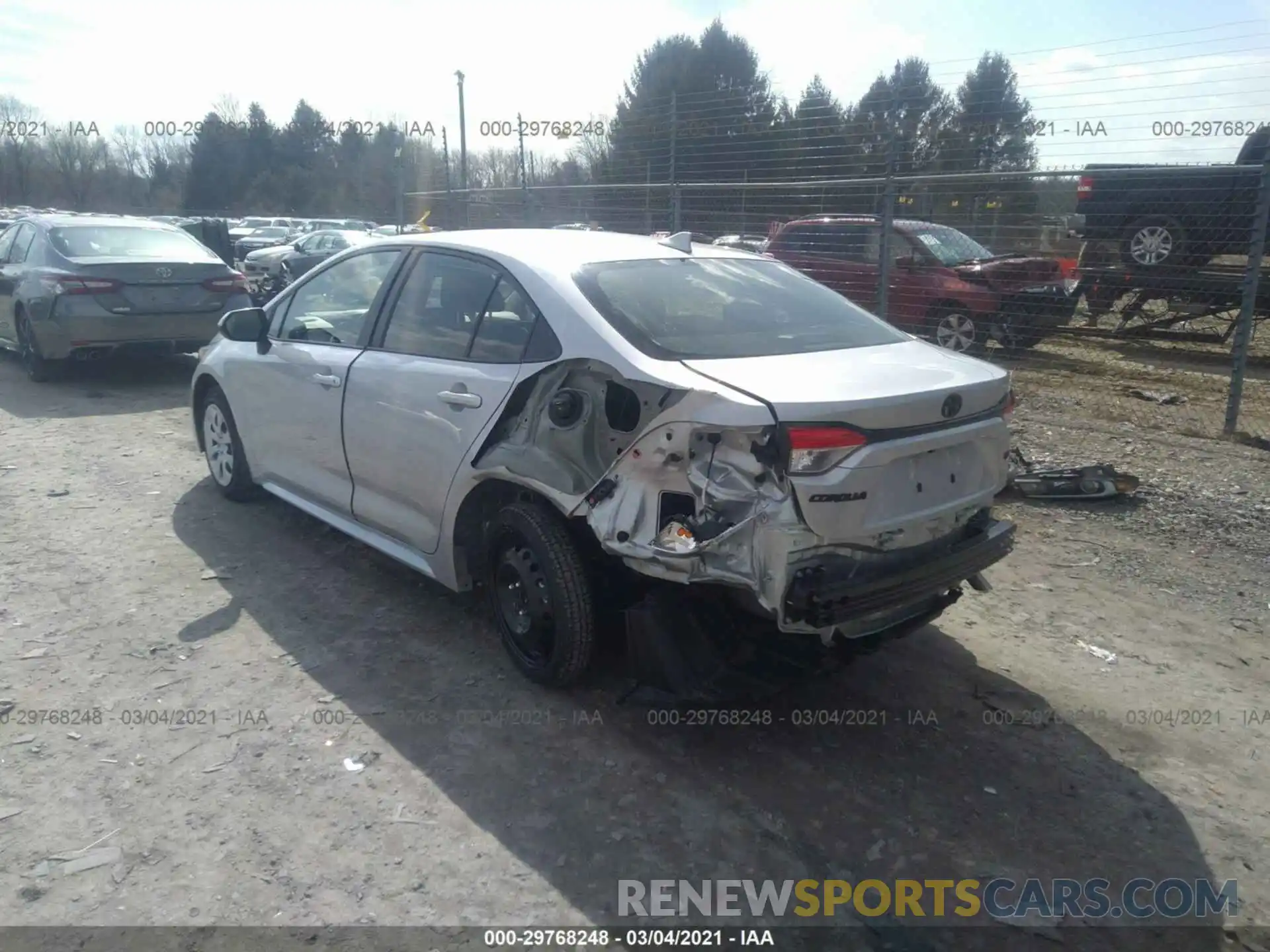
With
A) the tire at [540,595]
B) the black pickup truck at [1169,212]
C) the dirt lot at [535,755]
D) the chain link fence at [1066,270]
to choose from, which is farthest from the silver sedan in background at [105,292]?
the black pickup truck at [1169,212]

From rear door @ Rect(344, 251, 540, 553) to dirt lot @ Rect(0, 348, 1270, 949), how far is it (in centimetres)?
62

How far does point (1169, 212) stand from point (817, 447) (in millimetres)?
8861

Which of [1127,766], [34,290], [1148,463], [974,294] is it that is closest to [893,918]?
[1127,766]

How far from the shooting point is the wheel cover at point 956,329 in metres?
10.6

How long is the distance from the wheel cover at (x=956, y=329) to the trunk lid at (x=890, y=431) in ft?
24.0

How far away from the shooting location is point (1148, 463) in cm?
674

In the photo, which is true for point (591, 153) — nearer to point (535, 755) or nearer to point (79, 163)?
point (535, 755)

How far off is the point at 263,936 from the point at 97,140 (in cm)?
5353

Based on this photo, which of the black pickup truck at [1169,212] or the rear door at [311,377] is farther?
the black pickup truck at [1169,212]

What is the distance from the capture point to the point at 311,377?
188 inches

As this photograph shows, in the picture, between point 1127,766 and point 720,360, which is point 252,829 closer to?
point 720,360

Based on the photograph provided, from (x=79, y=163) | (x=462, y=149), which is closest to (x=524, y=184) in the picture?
(x=462, y=149)

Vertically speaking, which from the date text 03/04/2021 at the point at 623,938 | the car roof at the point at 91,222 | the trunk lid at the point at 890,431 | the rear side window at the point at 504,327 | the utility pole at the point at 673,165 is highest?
the utility pole at the point at 673,165

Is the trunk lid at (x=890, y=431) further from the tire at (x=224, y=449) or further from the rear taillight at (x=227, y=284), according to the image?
the rear taillight at (x=227, y=284)
